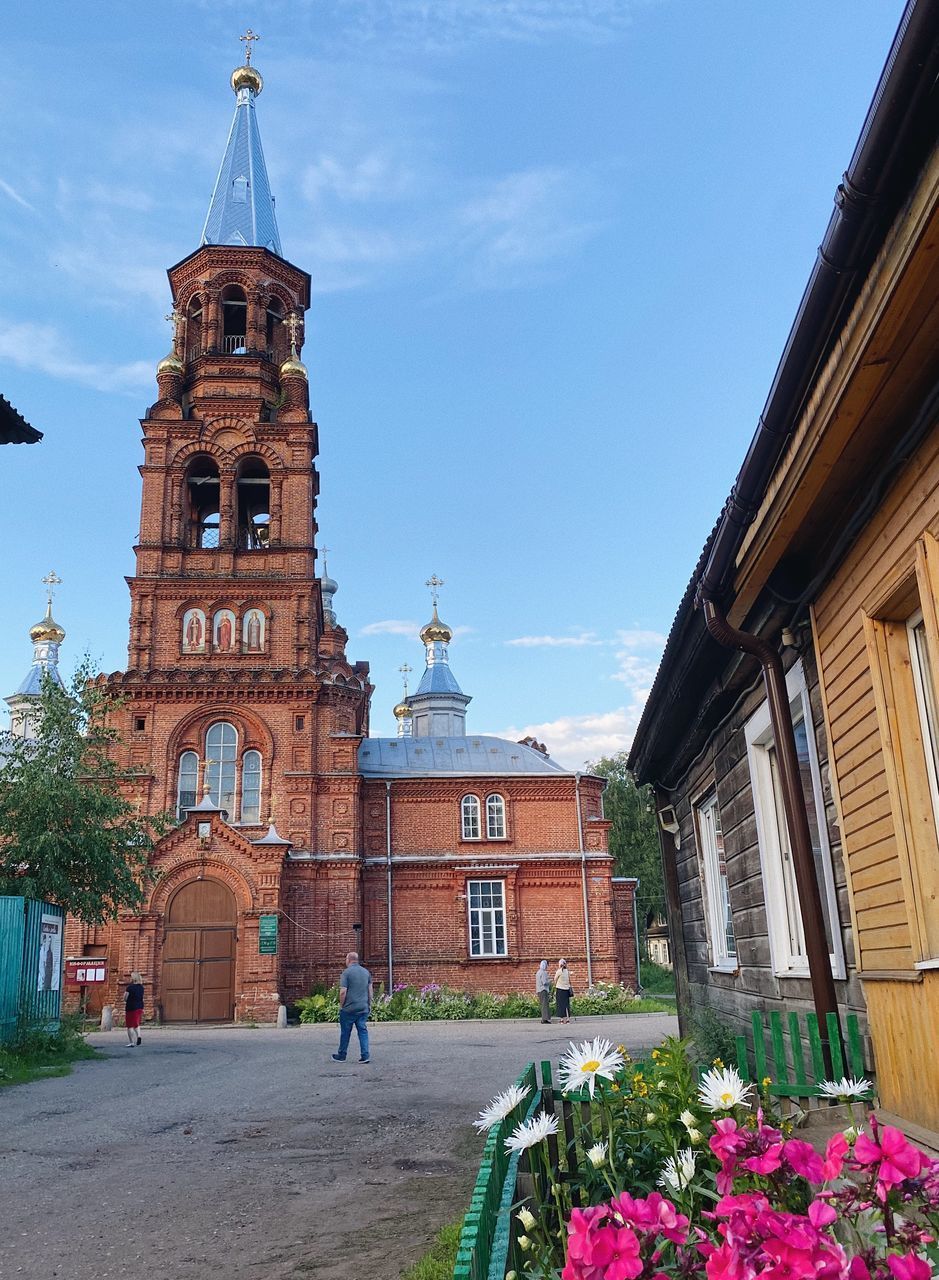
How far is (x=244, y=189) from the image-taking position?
116 ft

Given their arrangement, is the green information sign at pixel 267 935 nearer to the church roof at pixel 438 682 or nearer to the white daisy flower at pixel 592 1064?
the church roof at pixel 438 682

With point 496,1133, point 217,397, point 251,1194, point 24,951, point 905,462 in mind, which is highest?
point 217,397

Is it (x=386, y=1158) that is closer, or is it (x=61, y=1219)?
(x=61, y=1219)

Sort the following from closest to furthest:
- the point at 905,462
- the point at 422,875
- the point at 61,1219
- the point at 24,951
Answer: the point at 905,462
the point at 61,1219
the point at 24,951
the point at 422,875

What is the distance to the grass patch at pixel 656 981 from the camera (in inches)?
1591

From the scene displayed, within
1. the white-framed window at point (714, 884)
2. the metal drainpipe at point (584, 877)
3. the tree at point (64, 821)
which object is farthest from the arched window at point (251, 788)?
the white-framed window at point (714, 884)

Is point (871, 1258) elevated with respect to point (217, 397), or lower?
lower

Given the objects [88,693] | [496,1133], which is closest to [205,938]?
[88,693]

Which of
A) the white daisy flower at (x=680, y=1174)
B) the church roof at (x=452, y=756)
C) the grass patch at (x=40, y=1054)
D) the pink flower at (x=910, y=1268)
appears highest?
the church roof at (x=452, y=756)

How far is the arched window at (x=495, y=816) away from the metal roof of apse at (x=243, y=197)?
1846 cm

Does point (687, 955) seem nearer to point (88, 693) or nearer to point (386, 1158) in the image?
point (386, 1158)

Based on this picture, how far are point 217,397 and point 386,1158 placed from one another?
2730 cm

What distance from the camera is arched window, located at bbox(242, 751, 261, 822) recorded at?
28.5 metres

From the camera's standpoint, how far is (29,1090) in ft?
40.4
